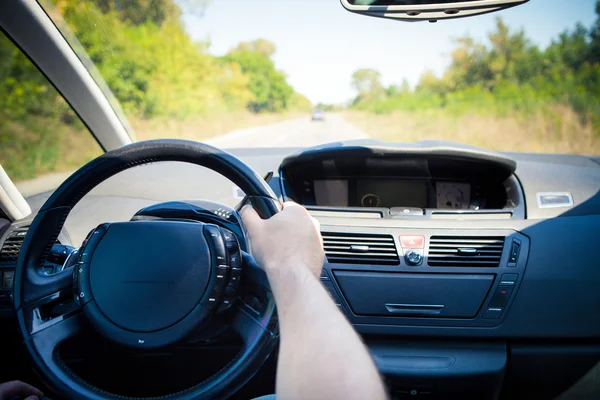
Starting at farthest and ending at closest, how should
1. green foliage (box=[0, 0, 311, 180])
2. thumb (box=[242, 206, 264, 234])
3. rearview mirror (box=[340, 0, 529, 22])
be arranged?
green foliage (box=[0, 0, 311, 180]) → rearview mirror (box=[340, 0, 529, 22]) → thumb (box=[242, 206, 264, 234])

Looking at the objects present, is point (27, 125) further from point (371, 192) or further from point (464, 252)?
point (464, 252)

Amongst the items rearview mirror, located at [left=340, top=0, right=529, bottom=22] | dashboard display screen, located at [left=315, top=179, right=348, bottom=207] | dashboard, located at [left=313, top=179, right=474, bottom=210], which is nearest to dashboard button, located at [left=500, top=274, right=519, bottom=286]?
dashboard, located at [left=313, top=179, right=474, bottom=210]

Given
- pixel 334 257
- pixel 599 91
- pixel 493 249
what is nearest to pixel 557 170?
pixel 493 249

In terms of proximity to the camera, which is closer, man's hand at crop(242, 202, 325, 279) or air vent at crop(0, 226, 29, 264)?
man's hand at crop(242, 202, 325, 279)

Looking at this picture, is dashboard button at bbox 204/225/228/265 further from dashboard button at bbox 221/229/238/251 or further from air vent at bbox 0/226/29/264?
air vent at bbox 0/226/29/264

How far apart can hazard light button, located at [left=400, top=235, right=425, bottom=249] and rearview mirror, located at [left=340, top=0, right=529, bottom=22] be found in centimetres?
118

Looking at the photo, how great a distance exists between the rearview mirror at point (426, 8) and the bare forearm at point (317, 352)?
189 cm

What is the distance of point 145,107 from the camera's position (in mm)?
15219

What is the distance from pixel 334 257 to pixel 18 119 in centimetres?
1100

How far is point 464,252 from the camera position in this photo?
273 centimetres

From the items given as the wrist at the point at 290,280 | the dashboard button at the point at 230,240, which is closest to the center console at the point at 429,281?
the dashboard button at the point at 230,240

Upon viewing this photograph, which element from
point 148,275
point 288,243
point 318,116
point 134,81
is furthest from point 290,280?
point 134,81

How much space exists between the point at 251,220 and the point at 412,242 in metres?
1.63

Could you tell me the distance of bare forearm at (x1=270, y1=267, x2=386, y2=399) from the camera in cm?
85
